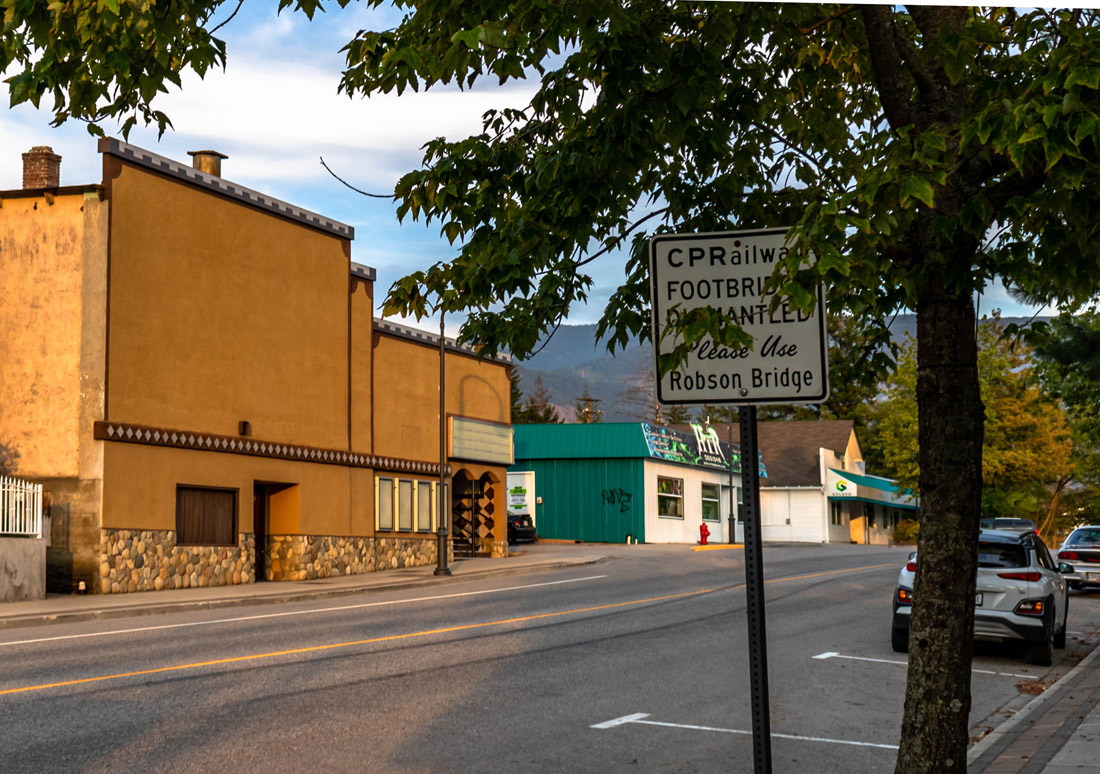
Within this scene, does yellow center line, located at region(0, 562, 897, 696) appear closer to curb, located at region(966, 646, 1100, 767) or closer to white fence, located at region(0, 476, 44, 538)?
curb, located at region(966, 646, 1100, 767)

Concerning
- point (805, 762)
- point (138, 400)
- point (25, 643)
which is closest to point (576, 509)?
point (138, 400)

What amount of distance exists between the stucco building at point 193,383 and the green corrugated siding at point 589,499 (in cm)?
2159

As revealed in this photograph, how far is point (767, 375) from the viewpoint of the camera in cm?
477

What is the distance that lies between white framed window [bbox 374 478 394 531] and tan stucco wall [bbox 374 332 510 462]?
3.17ft

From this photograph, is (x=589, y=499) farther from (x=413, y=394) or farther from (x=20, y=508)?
(x=20, y=508)

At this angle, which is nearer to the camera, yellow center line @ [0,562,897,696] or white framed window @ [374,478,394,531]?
yellow center line @ [0,562,897,696]

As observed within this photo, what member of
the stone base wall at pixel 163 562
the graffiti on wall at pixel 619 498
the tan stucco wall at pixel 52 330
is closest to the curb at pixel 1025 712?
the stone base wall at pixel 163 562

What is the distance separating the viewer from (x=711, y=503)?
209 feet

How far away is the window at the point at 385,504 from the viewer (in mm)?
33500

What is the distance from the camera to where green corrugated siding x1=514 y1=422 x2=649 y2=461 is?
5553 centimetres

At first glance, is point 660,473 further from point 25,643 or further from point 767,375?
point 767,375

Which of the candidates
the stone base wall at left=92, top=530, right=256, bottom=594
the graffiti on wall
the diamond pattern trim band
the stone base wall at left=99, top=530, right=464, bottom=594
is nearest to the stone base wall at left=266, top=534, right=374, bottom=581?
the stone base wall at left=99, top=530, right=464, bottom=594

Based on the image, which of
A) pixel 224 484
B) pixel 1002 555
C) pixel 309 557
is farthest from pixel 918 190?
pixel 309 557

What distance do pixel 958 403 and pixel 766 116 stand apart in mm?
3592
